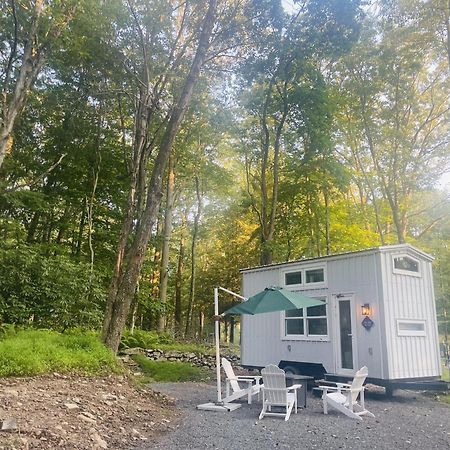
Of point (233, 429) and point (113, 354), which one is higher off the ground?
point (113, 354)

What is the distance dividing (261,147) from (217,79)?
3.20 metres

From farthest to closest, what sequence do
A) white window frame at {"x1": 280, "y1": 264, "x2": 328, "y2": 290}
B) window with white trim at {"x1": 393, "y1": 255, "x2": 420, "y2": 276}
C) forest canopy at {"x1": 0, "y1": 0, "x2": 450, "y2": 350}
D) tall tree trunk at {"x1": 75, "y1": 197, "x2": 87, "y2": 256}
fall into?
tall tree trunk at {"x1": 75, "y1": 197, "x2": 87, "y2": 256} → forest canopy at {"x1": 0, "y1": 0, "x2": 450, "y2": 350} → white window frame at {"x1": 280, "y1": 264, "x2": 328, "y2": 290} → window with white trim at {"x1": 393, "y1": 255, "x2": 420, "y2": 276}

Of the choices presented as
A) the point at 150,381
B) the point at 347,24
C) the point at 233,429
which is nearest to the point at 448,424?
the point at 233,429

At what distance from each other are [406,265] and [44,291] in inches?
335

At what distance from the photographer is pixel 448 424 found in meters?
5.94

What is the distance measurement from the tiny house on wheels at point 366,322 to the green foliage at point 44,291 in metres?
5.00

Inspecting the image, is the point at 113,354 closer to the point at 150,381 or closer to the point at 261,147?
the point at 150,381

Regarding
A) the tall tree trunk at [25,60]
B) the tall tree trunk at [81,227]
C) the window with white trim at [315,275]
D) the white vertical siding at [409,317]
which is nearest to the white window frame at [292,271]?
the window with white trim at [315,275]

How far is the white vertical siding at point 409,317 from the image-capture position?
Result: 26.3 ft

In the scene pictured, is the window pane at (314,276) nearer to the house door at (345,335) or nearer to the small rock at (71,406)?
the house door at (345,335)

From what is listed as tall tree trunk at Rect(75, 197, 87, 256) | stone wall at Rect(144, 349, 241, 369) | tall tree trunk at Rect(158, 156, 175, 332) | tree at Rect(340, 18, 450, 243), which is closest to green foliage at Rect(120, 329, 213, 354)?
stone wall at Rect(144, 349, 241, 369)

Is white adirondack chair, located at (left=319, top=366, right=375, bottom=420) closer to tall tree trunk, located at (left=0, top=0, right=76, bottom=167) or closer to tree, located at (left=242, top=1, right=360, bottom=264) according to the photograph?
tree, located at (left=242, top=1, right=360, bottom=264)

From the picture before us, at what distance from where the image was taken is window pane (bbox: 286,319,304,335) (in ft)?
31.5

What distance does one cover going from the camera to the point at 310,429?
5422mm
